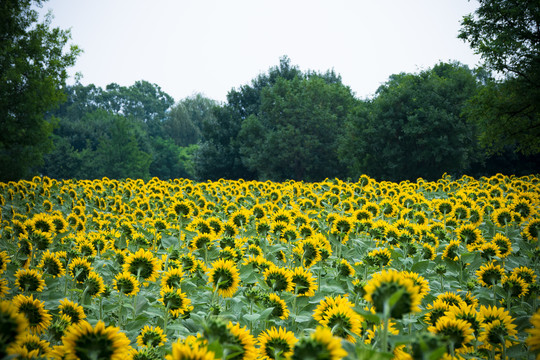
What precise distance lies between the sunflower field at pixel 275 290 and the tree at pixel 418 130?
17.4 metres

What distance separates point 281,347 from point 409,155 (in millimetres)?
23676

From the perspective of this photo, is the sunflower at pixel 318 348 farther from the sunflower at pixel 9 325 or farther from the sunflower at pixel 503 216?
the sunflower at pixel 503 216

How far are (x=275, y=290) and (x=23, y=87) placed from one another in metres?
23.4

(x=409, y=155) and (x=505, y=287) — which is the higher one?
(x=409, y=155)

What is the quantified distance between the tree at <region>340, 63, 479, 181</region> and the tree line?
0.07 metres

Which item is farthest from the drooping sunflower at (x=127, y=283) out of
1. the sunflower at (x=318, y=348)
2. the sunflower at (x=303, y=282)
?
the sunflower at (x=318, y=348)

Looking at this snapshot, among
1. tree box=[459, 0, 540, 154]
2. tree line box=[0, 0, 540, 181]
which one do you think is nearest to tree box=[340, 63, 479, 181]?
tree line box=[0, 0, 540, 181]

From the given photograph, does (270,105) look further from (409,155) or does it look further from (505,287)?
(505,287)

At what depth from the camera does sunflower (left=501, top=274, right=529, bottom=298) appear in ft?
8.73

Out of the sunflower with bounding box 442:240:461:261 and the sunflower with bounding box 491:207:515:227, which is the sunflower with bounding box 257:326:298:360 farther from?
the sunflower with bounding box 491:207:515:227

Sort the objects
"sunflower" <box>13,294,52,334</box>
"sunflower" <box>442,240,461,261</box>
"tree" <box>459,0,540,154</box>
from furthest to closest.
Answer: "tree" <box>459,0,540,154</box> → "sunflower" <box>442,240,461,261</box> → "sunflower" <box>13,294,52,334</box>

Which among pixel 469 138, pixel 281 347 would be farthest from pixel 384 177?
pixel 281 347

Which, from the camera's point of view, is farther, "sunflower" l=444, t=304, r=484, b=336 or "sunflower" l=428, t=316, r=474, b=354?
"sunflower" l=444, t=304, r=484, b=336

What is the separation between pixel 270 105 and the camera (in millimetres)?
34656
